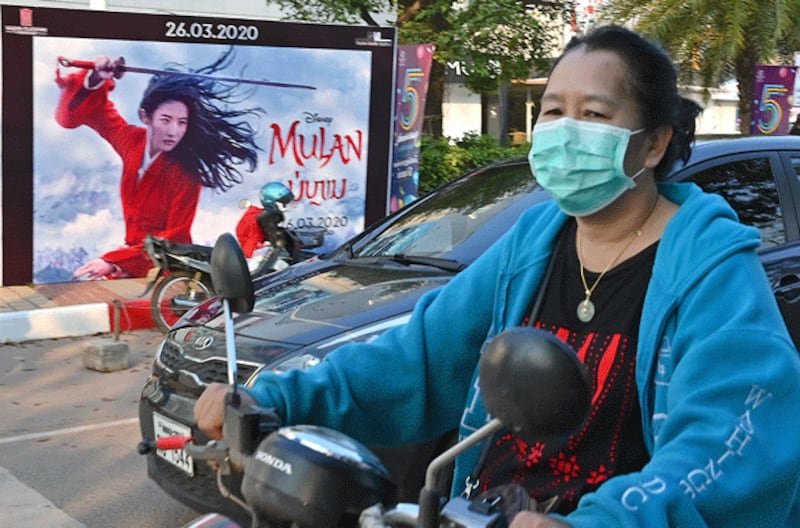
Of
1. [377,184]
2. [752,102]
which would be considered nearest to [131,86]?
[377,184]

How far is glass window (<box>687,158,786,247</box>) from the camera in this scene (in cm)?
503

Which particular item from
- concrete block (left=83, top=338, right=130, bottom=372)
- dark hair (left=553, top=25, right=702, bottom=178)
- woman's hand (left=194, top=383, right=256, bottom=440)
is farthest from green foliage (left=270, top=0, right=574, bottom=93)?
woman's hand (left=194, top=383, right=256, bottom=440)

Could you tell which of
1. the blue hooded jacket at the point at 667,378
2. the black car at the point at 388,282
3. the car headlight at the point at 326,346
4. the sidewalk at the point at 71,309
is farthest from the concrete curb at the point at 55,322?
the blue hooded jacket at the point at 667,378

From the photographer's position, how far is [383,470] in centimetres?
163

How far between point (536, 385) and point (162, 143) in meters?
9.27

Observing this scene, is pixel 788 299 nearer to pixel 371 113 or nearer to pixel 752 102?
pixel 371 113

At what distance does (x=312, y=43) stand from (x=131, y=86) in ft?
6.47

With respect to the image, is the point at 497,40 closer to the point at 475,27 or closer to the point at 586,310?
the point at 475,27

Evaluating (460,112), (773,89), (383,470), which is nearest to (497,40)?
(773,89)

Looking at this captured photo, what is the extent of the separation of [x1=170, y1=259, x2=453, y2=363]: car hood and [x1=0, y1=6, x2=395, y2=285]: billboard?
17.0 feet

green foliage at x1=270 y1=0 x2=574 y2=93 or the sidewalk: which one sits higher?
green foliage at x1=270 y1=0 x2=574 y2=93

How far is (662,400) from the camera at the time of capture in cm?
181

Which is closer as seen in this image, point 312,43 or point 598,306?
point 598,306

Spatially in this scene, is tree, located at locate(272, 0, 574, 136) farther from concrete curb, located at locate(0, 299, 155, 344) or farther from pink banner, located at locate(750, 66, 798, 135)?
concrete curb, located at locate(0, 299, 155, 344)
